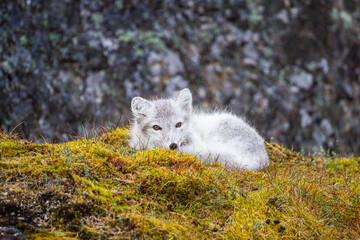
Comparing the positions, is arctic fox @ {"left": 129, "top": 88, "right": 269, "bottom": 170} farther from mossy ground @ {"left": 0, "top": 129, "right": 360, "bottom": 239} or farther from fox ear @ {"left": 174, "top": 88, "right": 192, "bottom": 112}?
mossy ground @ {"left": 0, "top": 129, "right": 360, "bottom": 239}

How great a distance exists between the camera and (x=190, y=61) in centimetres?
953

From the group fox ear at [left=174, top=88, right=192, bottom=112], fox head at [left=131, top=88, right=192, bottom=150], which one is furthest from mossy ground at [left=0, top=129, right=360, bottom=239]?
fox ear at [left=174, top=88, right=192, bottom=112]

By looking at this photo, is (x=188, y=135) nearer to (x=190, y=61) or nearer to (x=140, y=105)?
(x=140, y=105)

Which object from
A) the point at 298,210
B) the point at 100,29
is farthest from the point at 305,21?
the point at 298,210

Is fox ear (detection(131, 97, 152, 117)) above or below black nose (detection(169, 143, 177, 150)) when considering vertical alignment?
above

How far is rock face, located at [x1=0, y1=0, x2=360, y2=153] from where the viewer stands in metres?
8.12

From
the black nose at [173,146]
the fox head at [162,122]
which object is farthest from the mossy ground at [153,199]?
the fox head at [162,122]

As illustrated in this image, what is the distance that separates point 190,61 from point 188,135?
4950 mm

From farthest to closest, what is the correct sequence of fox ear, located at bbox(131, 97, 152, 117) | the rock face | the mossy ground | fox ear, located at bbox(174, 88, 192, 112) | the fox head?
the rock face
fox ear, located at bbox(174, 88, 192, 112)
fox ear, located at bbox(131, 97, 152, 117)
the fox head
the mossy ground

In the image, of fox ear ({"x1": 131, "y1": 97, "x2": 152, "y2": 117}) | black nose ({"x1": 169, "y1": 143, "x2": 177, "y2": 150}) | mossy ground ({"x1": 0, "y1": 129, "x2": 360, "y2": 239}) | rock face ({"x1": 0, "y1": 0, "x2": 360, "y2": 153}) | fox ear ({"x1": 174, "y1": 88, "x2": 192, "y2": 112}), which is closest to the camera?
mossy ground ({"x1": 0, "y1": 129, "x2": 360, "y2": 239})

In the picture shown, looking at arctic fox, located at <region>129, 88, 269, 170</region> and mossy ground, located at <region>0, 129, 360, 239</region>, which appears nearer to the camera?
mossy ground, located at <region>0, 129, 360, 239</region>

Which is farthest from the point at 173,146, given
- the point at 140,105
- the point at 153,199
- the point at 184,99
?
the point at 153,199

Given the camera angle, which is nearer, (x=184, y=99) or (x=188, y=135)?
(x=188, y=135)

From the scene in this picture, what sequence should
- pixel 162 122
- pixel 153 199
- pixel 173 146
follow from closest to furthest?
pixel 153 199 < pixel 173 146 < pixel 162 122
